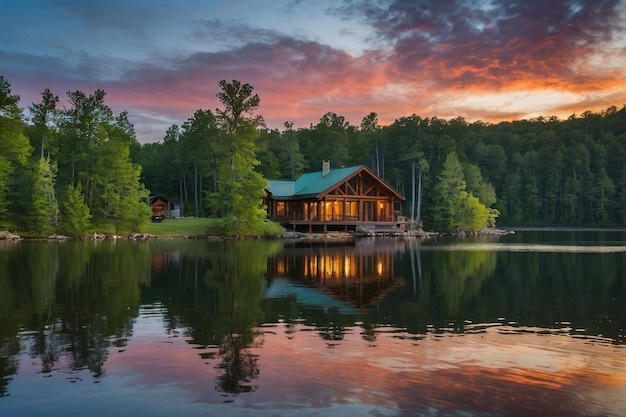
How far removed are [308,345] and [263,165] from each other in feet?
253

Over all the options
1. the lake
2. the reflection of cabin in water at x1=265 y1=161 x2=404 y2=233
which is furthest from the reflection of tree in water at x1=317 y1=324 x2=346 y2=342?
the reflection of cabin in water at x1=265 y1=161 x2=404 y2=233

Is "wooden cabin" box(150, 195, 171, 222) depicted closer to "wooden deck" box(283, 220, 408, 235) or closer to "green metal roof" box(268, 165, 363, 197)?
"green metal roof" box(268, 165, 363, 197)

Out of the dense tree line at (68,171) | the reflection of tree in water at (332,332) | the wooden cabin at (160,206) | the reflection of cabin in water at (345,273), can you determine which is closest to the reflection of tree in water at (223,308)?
the reflection of tree in water at (332,332)

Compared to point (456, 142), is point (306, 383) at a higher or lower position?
lower

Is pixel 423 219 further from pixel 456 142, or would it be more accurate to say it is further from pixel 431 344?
pixel 431 344

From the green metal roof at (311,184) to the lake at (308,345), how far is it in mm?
40335

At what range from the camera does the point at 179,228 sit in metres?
59.7

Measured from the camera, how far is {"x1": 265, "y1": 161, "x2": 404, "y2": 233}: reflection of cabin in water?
62969 mm

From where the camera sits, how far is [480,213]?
250 feet

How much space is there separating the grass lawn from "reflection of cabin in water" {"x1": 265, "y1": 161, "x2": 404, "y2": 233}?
377 inches

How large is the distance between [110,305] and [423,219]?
69.1 metres

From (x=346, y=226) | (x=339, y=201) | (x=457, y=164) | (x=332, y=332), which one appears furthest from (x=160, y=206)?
(x=332, y=332)

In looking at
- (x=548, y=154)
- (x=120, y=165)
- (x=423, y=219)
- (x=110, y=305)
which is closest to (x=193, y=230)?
(x=120, y=165)

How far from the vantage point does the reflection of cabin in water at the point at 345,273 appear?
60.7 feet
